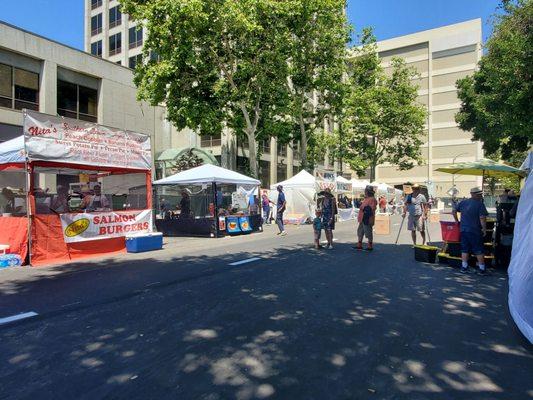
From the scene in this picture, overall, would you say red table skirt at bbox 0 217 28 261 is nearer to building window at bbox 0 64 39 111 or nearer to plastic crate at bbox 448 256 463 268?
plastic crate at bbox 448 256 463 268

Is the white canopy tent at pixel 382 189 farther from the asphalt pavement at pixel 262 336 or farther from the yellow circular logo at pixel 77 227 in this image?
the asphalt pavement at pixel 262 336

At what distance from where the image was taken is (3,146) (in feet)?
35.4

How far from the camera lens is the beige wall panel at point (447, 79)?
6512 centimetres

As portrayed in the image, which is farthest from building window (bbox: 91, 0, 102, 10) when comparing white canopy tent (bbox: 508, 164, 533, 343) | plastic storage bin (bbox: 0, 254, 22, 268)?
white canopy tent (bbox: 508, 164, 533, 343)

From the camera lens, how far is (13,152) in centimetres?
1016

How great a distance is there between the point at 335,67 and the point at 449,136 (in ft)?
152

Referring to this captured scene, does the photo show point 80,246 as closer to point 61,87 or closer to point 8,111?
point 8,111

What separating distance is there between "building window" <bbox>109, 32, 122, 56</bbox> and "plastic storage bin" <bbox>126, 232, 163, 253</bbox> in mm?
38799

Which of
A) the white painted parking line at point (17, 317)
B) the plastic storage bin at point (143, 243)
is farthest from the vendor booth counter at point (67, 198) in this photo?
the white painted parking line at point (17, 317)

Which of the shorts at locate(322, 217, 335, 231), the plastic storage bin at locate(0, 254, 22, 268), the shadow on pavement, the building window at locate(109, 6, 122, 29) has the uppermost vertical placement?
the building window at locate(109, 6, 122, 29)

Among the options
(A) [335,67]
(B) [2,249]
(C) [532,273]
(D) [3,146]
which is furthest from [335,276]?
(A) [335,67]

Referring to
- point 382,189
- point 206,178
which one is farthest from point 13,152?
point 382,189

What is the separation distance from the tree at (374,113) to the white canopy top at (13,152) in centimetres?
2825

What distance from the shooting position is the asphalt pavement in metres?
3.36
